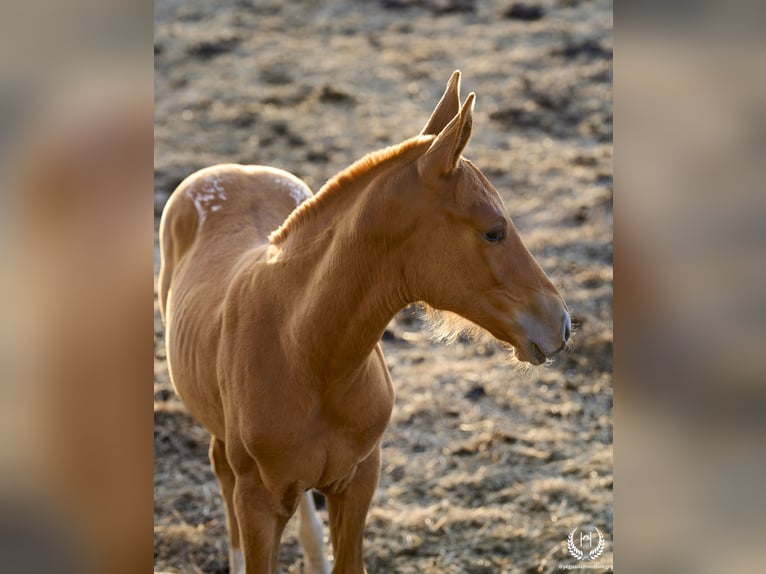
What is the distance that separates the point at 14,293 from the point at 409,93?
6303 mm

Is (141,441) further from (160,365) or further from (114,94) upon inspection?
(160,365)

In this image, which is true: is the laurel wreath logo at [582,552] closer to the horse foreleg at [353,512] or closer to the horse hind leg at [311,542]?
the horse hind leg at [311,542]

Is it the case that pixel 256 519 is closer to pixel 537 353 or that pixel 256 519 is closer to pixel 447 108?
pixel 537 353

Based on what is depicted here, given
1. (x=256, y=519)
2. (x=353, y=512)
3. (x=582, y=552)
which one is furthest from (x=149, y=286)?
(x=582, y=552)

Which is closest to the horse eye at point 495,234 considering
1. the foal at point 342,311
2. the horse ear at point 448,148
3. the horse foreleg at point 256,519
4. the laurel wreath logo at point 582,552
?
the foal at point 342,311

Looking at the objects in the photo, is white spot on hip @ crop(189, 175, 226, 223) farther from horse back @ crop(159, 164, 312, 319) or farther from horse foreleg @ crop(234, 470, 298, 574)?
horse foreleg @ crop(234, 470, 298, 574)

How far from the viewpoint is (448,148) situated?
1.80m

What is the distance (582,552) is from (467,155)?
10.9 ft

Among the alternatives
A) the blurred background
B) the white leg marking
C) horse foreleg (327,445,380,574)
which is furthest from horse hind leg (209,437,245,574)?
the blurred background

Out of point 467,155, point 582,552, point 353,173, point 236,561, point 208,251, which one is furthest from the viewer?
point 467,155

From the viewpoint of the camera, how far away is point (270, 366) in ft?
7.00

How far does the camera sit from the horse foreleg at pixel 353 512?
7.92 feet

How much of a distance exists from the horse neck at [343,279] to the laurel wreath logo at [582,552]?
172 cm

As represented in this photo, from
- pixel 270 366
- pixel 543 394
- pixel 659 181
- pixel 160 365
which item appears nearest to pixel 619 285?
pixel 659 181
